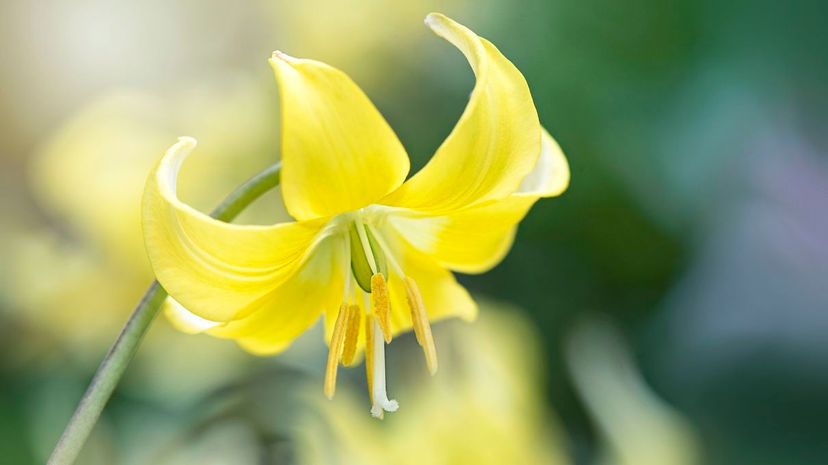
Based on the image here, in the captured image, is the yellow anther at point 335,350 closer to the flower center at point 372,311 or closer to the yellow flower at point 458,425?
the flower center at point 372,311

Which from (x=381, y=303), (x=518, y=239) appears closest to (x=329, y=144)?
(x=381, y=303)

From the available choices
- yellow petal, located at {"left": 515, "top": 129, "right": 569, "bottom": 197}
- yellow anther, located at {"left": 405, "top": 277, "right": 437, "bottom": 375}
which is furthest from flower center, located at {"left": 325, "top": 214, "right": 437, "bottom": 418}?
yellow petal, located at {"left": 515, "top": 129, "right": 569, "bottom": 197}

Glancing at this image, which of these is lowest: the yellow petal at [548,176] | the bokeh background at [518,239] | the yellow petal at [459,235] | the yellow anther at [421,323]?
the bokeh background at [518,239]

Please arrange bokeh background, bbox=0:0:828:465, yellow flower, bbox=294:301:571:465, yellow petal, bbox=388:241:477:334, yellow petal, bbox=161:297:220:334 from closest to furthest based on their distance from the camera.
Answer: yellow petal, bbox=161:297:220:334 < yellow petal, bbox=388:241:477:334 < yellow flower, bbox=294:301:571:465 < bokeh background, bbox=0:0:828:465

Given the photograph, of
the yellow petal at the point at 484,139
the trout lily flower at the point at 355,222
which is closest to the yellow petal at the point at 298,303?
the trout lily flower at the point at 355,222

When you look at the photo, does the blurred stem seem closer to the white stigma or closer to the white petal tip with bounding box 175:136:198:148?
the white petal tip with bounding box 175:136:198:148

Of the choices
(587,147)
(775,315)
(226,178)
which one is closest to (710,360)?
(775,315)

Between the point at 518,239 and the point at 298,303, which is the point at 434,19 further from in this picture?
the point at 518,239
